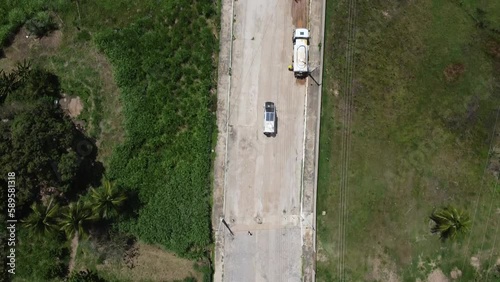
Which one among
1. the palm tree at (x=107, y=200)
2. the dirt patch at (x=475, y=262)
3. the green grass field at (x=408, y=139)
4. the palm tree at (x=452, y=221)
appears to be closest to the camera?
the palm tree at (x=107, y=200)

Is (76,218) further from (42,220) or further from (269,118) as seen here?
(269,118)

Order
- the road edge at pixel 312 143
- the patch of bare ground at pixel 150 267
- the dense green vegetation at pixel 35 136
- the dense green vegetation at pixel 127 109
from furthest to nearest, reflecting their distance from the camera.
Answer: the road edge at pixel 312 143
the patch of bare ground at pixel 150 267
the dense green vegetation at pixel 127 109
the dense green vegetation at pixel 35 136

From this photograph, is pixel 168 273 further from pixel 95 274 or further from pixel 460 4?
pixel 460 4

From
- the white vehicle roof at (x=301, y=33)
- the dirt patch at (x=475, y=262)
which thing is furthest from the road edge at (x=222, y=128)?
the dirt patch at (x=475, y=262)

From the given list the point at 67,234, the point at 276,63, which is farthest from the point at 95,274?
the point at 276,63

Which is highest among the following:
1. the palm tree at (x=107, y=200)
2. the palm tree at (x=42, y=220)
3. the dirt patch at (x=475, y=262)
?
the palm tree at (x=107, y=200)

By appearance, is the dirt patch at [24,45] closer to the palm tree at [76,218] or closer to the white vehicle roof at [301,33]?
the palm tree at [76,218]

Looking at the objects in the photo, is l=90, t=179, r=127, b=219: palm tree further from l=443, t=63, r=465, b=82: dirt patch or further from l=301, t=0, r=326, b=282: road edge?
l=443, t=63, r=465, b=82: dirt patch

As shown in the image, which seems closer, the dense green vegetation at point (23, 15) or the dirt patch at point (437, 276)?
the dense green vegetation at point (23, 15)

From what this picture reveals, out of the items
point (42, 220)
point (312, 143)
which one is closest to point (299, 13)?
point (312, 143)
